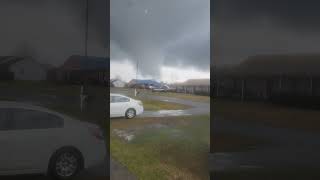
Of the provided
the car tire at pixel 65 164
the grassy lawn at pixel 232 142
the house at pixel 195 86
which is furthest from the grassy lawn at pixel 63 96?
the grassy lawn at pixel 232 142

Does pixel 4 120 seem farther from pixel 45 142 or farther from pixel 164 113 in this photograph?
pixel 164 113

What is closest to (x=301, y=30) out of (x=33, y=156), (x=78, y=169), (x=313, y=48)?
(x=313, y=48)

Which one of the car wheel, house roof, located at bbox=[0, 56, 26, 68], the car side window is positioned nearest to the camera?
the car side window

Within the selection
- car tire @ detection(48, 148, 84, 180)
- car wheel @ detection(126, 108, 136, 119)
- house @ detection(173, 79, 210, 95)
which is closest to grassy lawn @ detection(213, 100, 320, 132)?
house @ detection(173, 79, 210, 95)

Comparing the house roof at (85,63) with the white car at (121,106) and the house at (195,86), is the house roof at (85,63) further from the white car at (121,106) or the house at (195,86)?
the house at (195,86)

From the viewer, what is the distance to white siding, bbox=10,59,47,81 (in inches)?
160

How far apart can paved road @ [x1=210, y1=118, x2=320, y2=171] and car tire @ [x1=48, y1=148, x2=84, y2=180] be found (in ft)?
5.38

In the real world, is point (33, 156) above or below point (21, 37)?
below

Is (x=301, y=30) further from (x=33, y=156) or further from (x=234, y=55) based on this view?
(x=33, y=156)

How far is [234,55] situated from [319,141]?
5.20 ft

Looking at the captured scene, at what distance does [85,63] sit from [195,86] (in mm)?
1405

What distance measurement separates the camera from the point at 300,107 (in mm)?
4984

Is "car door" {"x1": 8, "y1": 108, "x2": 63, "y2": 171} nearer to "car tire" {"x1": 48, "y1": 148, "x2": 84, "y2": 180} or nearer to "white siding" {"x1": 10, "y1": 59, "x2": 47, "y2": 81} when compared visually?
"car tire" {"x1": 48, "y1": 148, "x2": 84, "y2": 180}

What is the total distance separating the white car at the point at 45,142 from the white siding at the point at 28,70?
300mm
